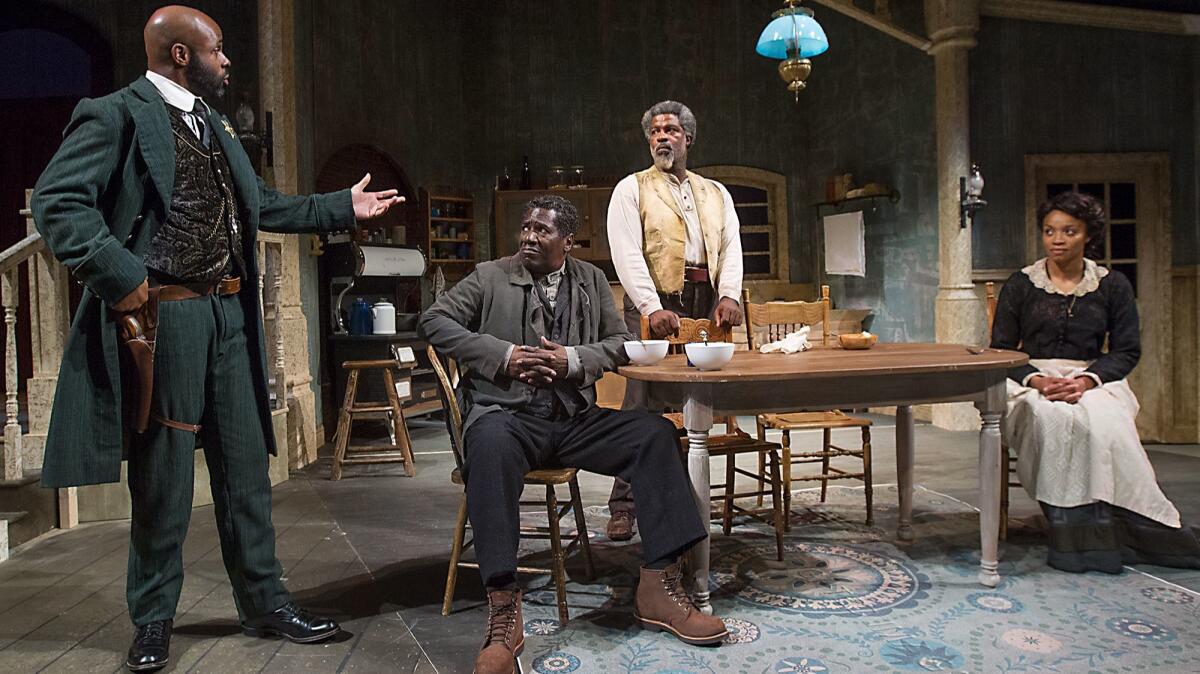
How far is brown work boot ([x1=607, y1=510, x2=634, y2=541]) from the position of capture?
146 inches

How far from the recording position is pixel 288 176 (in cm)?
595

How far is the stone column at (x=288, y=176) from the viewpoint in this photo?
5.66m

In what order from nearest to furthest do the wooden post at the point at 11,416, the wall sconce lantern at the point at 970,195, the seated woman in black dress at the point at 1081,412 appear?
the seated woman in black dress at the point at 1081,412 < the wooden post at the point at 11,416 < the wall sconce lantern at the point at 970,195

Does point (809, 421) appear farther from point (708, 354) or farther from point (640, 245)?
point (708, 354)

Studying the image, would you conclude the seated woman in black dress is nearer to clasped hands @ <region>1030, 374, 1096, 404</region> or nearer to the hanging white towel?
clasped hands @ <region>1030, 374, 1096, 404</region>

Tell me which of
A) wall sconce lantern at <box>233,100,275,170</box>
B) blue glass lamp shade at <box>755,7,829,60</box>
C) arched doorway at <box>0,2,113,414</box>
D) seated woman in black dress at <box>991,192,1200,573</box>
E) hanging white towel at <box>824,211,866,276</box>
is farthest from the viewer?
hanging white towel at <box>824,211,866,276</box>

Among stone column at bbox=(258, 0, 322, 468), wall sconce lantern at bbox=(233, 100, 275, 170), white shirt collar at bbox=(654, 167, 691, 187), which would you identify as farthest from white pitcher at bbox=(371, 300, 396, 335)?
white shirt collar at bbox=(654, 167, 691, 187)

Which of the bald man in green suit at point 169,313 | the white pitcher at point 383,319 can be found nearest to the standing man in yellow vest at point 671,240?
the bald man in green suit at point 169,313

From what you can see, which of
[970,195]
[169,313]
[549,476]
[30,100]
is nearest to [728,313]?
[549,476]

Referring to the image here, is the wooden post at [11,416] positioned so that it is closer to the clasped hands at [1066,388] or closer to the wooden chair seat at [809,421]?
the wooden chair seat at [809,421]

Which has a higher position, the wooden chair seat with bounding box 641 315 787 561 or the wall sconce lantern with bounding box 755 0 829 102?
the wall sconce lantern with bounding box 755 0 829 102

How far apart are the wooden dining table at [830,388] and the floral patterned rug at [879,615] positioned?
214 millimetres

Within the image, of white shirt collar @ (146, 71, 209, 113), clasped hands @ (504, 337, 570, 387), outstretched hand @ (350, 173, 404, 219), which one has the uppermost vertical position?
white shirt collar @ (146, 71, 209, 113)

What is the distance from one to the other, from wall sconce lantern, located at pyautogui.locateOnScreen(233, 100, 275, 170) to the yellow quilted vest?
3149mm
